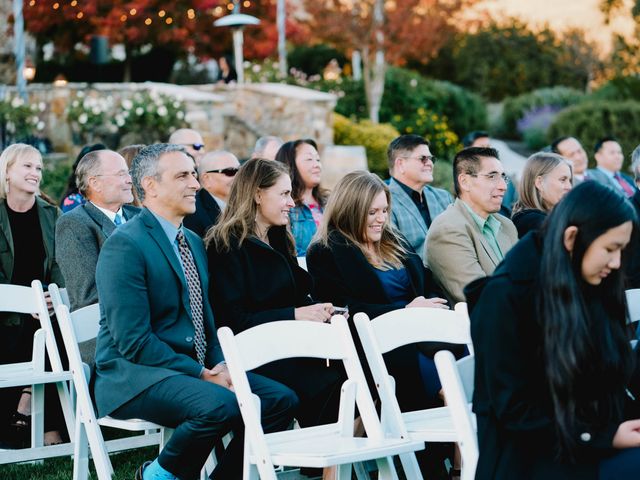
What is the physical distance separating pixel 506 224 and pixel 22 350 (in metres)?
3.17

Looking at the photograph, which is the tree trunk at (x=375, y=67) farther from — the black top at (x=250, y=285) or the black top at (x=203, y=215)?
the black top at (x=250, y=285)

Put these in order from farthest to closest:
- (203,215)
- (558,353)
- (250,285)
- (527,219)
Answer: (203,215) < (527,219) < (250,285) < (558,353)

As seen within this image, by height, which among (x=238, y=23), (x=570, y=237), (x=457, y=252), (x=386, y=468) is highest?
(x=238, y=23)

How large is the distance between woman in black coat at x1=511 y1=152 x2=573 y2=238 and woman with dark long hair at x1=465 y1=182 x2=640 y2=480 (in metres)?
3.42

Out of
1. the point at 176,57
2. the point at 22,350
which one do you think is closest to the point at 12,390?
the point at 22,350

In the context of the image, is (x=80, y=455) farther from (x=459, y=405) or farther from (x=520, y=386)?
(x=520, y=386)

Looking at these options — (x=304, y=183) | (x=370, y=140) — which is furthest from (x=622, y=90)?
(x=304, y=183)

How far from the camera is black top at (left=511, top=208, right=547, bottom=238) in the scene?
262 inches

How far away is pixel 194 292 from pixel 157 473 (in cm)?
91

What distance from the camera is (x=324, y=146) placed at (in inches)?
709

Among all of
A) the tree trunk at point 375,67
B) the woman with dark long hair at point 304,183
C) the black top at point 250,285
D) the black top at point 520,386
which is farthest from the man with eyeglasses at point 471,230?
the tree trunk at point 375,67

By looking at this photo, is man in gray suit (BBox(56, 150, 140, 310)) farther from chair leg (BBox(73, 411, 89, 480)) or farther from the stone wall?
the stone wall

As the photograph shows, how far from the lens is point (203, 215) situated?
7312 millimetres

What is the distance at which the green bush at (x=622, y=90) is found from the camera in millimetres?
24719
